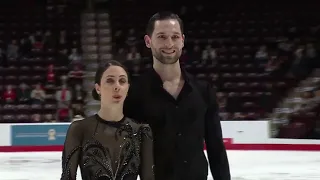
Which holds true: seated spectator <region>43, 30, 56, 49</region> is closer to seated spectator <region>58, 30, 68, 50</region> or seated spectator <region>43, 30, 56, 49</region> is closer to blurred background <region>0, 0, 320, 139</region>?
blurred background <region>0, 0, 320, 139</region>

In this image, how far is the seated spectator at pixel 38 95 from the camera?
11.3m

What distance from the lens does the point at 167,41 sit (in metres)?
2.07

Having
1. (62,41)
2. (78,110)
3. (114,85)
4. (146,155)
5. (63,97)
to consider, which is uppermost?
(62,41)

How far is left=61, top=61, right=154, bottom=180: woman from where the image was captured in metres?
1.96

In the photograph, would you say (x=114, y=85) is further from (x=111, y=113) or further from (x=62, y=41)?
(x=62, y=41)

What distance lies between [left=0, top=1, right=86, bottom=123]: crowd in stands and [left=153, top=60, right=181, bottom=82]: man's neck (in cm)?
861

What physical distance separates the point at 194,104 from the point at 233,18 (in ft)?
41.7

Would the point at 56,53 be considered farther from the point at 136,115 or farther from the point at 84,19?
the point at 136,115

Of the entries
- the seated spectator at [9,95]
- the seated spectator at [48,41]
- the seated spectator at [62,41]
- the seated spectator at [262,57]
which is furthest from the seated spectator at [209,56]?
the seated spectator at [9,95]

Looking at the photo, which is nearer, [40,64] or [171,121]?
[171,121]

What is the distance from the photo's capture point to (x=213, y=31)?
14102mm

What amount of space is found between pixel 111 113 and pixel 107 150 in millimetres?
139

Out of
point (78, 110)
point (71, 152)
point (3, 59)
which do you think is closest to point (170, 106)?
point (71, 152)

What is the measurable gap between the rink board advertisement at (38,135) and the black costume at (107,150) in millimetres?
7676
